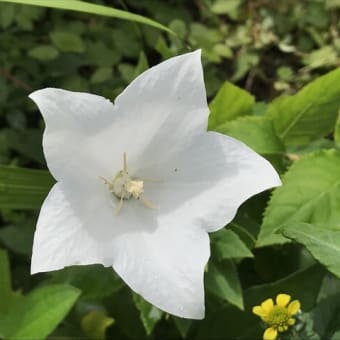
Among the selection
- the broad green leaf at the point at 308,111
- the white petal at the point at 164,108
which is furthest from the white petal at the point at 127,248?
the broad green leaf at the point at 308,111

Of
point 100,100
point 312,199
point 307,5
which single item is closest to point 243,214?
point 312,199

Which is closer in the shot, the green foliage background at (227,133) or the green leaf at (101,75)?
the green foliage background at (227,133)

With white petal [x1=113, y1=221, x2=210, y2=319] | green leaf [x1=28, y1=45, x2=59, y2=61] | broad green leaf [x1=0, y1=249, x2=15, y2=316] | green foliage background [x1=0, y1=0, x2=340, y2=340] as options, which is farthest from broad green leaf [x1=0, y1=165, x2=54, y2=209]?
green leaf [x1=28, y1=45, x2=59, y2=61]

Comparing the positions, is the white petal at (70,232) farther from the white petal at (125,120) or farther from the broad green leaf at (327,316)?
the broad green leaf at (327,316)

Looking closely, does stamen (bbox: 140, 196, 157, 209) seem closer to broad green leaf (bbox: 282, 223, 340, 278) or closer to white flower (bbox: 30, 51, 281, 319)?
white flower (bbox: 30, 51, 281, 319)

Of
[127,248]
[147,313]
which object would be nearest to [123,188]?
[127,248]

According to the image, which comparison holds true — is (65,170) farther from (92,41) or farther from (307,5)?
(307,5)
